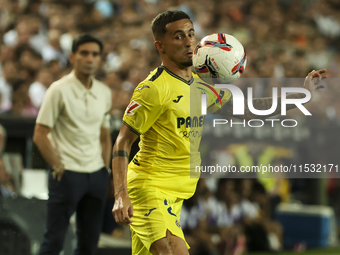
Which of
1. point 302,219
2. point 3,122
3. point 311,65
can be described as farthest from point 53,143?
point 311,65

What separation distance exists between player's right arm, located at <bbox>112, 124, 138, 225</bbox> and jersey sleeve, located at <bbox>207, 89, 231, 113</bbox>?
0.81 m

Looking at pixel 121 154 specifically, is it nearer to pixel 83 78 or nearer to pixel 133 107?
pixel 133 107

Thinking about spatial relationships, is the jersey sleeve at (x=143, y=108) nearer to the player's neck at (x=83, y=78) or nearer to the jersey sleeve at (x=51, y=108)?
the jersey sleeve at (x=51, y=108)

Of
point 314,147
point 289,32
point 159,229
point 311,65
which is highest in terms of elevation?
point 289,32

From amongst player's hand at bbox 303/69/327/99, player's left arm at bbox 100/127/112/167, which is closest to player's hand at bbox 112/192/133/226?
player's hand at bbox 303/69/327/99

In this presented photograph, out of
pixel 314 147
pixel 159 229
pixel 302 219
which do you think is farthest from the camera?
pixel 302 219

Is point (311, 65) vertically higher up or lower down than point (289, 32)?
lower down

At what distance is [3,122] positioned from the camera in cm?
659

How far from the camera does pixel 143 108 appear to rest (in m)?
3.43

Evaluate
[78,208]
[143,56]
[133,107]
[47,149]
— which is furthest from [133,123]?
[143,56]

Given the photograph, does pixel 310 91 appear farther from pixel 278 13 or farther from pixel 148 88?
pixel 278 13

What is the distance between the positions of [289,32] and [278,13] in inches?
24.7

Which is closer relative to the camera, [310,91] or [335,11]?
[310,91]

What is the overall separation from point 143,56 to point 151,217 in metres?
5.69
